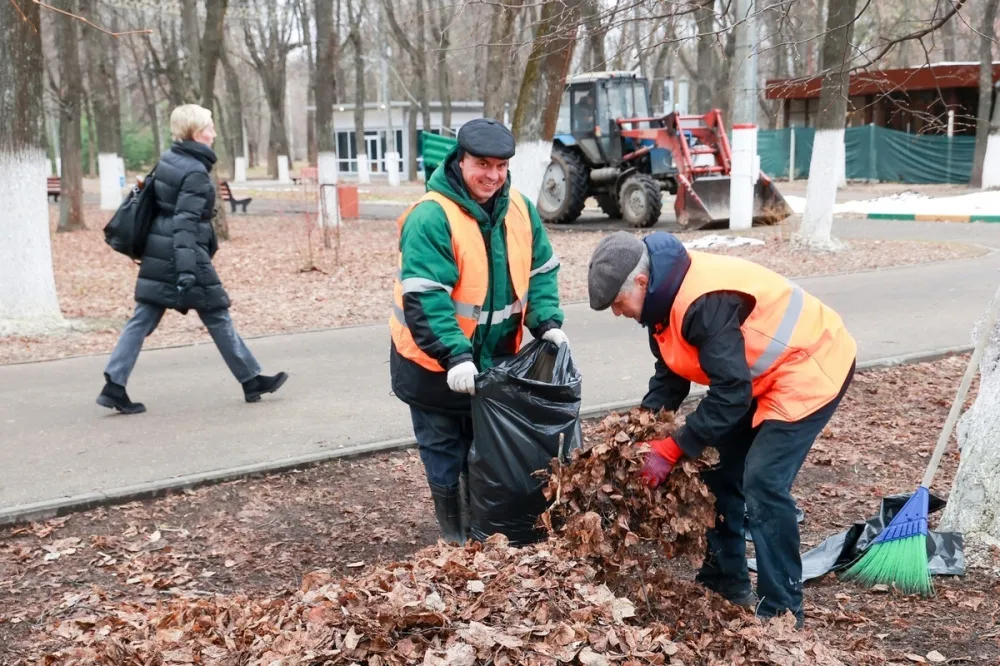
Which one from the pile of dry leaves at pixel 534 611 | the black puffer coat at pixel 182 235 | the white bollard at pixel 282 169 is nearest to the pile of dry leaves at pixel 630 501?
the pile of dry leaves at pixel 534 611

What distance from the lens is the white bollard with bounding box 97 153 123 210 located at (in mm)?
25397

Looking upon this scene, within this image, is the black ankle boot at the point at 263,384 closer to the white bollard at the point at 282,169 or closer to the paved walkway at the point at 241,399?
the paved walkway at the point at 241,399

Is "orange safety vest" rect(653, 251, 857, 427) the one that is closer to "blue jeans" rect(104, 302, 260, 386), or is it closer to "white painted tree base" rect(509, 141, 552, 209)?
"blue jeans" rect(104, 302, 260, 386)

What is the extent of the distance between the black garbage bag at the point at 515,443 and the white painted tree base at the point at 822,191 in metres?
10.9

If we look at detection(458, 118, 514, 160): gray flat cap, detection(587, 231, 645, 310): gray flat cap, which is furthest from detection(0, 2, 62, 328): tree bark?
detection(587, 231, 645, 310): gray flat cap

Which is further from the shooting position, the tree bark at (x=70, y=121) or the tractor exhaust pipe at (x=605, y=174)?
the tractor exhaust pipe at (x=605, y=174)

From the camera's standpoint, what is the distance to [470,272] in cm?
388

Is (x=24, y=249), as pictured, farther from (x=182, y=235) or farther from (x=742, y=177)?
(x=742, y=177)

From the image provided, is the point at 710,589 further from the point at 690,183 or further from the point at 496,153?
the point at 690,183

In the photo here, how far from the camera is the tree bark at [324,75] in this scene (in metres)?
19.8

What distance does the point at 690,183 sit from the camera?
18141 mm

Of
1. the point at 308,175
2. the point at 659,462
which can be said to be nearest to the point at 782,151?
the point at 308,175

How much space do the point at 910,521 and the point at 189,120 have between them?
4.33 m

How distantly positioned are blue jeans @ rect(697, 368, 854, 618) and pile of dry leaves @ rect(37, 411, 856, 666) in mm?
194
